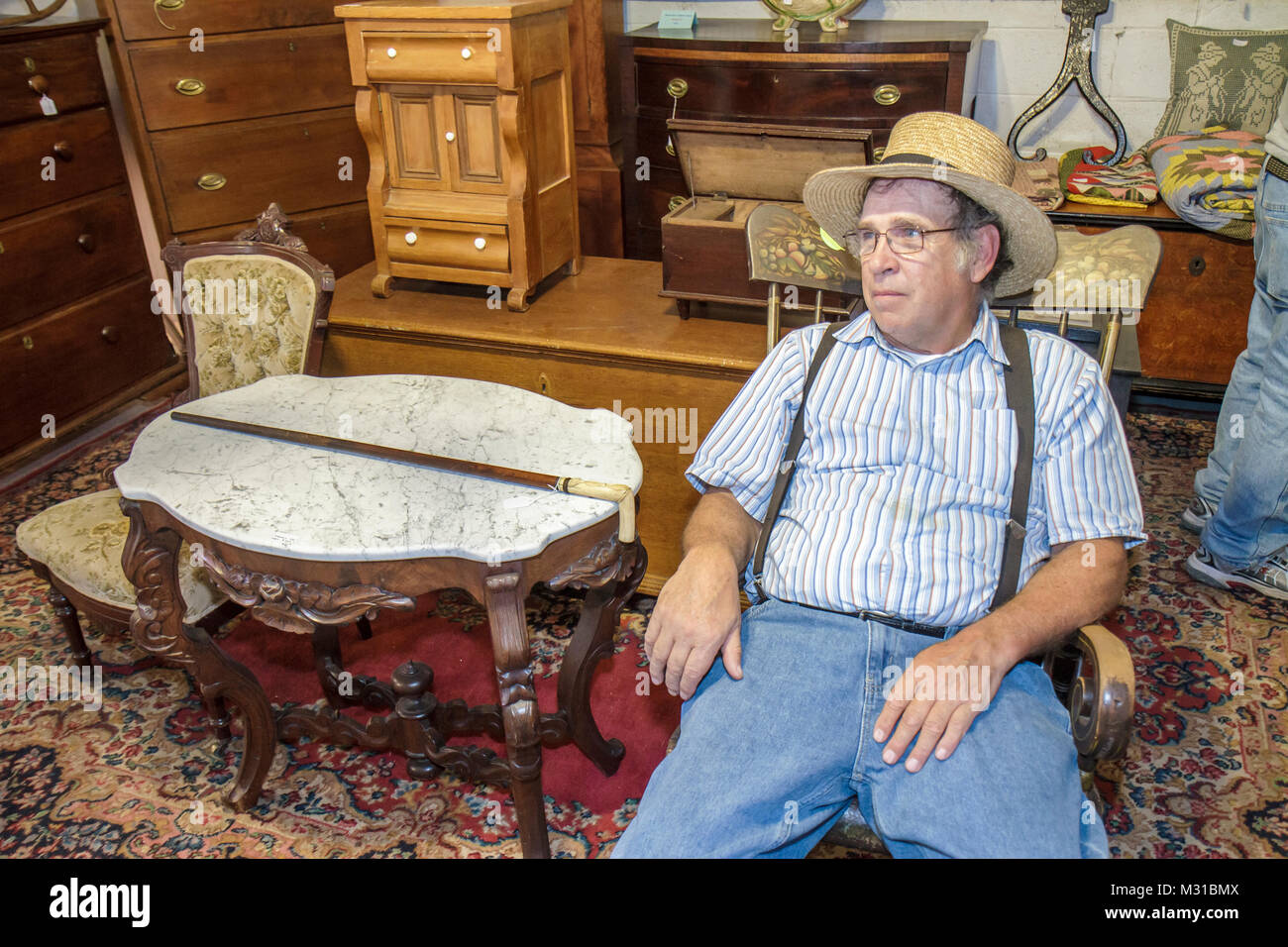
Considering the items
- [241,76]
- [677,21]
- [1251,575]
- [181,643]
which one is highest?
[677,21]

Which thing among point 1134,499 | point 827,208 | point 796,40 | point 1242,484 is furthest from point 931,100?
point 1134,499

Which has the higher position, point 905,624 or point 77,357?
point 905,624

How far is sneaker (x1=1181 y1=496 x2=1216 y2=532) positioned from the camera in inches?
128

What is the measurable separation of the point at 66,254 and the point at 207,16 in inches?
43.0

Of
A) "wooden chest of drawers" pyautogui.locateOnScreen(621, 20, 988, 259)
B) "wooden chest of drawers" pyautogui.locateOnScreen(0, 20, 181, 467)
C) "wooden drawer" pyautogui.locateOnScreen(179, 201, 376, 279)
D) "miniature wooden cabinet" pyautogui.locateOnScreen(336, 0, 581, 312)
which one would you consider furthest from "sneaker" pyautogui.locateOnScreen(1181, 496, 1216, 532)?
"wooden chest of drawers" pyautogui.locateOnScreen(0, 20, 181, 467)

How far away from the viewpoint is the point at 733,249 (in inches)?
106

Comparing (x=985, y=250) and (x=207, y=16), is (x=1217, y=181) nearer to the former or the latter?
(x=985, y=250)

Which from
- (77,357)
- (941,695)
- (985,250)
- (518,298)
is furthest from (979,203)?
(77,357)

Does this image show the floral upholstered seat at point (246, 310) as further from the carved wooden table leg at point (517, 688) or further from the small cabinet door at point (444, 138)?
the carved wooden table leg at point (517, 688)

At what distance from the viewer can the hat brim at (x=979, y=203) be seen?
169 centimetres

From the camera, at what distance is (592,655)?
7.45 ft

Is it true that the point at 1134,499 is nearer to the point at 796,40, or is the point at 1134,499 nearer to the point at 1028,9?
the point at 796,40

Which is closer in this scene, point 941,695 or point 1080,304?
point 941,695

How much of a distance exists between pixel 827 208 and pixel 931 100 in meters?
2.04
